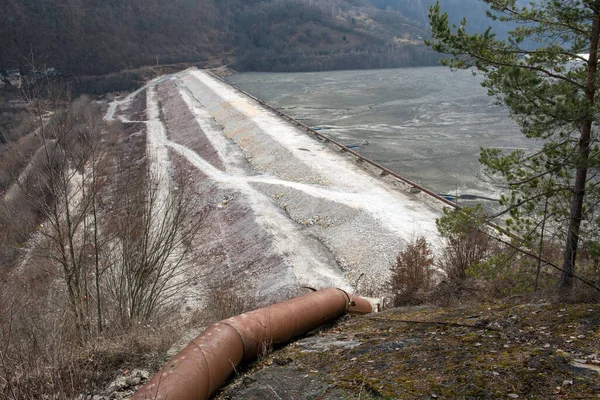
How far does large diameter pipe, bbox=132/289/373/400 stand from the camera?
15.7 ft

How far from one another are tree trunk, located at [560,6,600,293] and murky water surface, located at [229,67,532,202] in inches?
169

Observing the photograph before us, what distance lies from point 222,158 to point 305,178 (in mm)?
8300

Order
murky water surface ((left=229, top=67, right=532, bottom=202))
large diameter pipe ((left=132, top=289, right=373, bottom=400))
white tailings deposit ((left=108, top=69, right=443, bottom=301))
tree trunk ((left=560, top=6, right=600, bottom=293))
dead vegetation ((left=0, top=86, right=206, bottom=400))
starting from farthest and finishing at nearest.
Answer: murky water surface ((left=229, top=67, right=532, bottom=202)) → white tailings deposit ((left=108, top=69, right=443, bottom=301)) → tree trunk ((left=560, top=6, right=600, bottom=293)) → dead vegetation ((left=0, top=86, right=206, bottom=400)) → large diameter pipe ((left=132, top=289, right=373, bottom=400))

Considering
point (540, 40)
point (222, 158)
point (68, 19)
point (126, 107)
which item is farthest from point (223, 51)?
point (540, 40)

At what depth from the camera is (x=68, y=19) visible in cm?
8938

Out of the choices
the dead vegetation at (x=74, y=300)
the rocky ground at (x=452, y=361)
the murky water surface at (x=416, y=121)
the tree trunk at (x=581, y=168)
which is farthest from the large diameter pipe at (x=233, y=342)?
the murky water surface at (x=416, y=121)

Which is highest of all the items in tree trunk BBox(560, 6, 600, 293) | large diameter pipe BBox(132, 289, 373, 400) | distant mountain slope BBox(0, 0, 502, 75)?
distant mountain slope BBox(0, 0, 502, 75)

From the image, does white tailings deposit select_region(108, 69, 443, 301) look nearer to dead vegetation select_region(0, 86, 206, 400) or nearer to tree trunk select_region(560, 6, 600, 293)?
dead vegetation select_region(0, 86, 206, 400)

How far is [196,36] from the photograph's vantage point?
117 metres

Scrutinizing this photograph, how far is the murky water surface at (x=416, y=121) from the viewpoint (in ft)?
91.3

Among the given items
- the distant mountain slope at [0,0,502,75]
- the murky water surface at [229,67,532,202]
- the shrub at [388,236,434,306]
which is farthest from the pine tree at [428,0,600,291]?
the distant mountain slope at [0,0,502,75]

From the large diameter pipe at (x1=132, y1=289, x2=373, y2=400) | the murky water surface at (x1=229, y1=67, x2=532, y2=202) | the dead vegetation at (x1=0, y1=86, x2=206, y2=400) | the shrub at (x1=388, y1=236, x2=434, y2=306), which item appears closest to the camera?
the large diameter pipe at (x1=132, y1=289, x2=373, y2=400)

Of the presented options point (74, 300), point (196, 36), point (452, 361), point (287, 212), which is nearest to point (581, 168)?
point (452, 361)

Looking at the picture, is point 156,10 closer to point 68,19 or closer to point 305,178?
point 68,19
